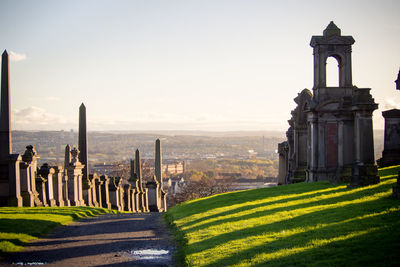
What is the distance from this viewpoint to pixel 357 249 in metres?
8.08

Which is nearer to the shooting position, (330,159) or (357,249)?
(357,249)

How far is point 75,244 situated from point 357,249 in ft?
26.2

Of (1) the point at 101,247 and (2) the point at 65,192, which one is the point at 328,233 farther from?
(2) the point at 65,192

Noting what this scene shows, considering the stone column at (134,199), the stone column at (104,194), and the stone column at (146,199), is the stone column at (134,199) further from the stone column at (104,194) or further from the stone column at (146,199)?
the stone column at (104,194)

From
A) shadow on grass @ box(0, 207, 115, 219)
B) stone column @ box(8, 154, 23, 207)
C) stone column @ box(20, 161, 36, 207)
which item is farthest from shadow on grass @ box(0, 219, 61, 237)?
stone column @ box(20, 161, 36, 207)

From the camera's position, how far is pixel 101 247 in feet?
41.5

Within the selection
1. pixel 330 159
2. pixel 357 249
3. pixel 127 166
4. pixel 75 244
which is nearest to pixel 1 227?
pixel 75 244

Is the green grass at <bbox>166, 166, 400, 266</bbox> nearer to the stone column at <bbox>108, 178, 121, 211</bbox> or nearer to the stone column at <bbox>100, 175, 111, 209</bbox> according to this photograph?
the stone column at <bbox>100, 175, 111, 209</bbox>

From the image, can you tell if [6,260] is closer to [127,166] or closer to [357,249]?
[357,249]

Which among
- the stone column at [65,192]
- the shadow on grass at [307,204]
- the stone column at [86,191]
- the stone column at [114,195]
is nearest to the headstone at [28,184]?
the stone column at [65,192]

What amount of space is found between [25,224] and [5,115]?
887 cm

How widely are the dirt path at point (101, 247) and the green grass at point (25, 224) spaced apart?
32cm

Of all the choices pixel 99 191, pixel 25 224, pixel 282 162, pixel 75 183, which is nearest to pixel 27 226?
pixel 25 224

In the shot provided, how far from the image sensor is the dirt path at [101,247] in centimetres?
1071
